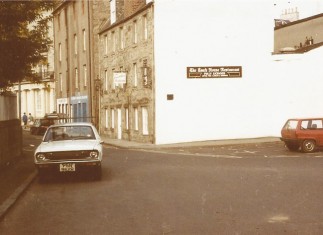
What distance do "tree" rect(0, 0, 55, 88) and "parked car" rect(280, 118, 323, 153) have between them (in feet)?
40.3

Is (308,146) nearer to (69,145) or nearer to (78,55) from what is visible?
(69,145)

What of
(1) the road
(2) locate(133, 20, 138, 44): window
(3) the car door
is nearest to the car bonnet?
(1) the road

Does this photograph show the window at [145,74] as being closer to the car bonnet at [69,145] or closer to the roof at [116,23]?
the roof at [116,23]

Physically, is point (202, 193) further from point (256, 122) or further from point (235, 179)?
point (256, 122)

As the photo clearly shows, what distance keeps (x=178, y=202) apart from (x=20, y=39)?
841 cm

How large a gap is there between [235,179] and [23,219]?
6.66 meters

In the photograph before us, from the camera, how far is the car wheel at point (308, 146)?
24.8 m

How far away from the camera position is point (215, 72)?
34.4 metres

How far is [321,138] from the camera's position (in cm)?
2500

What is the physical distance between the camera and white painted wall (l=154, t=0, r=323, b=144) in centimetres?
3359

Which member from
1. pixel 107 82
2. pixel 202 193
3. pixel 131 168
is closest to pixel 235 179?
pixel 202 193

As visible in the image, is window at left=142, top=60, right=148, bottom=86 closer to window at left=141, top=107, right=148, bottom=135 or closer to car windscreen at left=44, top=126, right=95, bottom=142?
window at left=141, top=107, right=148, bottom=135

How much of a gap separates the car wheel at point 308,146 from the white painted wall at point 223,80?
32.9 ft

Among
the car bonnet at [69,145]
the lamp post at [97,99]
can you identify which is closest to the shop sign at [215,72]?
the lamp post at [97,99]
